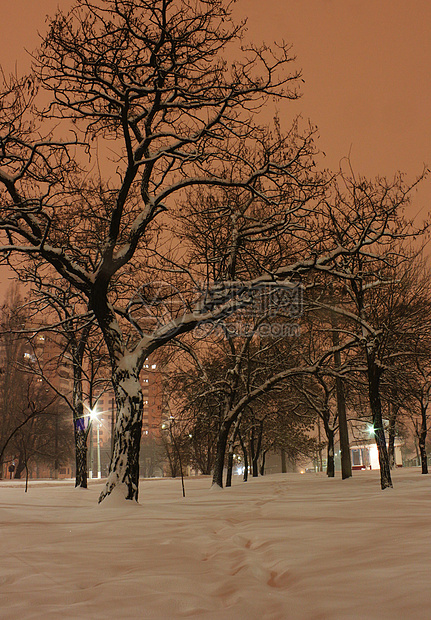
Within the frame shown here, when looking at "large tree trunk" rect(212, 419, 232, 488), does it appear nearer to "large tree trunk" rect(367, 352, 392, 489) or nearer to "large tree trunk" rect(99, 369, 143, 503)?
"large tree trunk" rect(367, 352, 392, 489)

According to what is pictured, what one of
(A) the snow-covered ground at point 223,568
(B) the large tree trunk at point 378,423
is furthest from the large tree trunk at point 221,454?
(A) the snow-covered ground at point 223,568

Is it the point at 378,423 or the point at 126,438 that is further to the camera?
the point at 378,423

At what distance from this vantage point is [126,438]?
9562mm

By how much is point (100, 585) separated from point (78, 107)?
893 cm

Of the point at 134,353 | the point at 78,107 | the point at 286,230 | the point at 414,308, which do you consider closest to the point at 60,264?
the point at 134,353

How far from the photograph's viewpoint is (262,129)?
39.5 feet

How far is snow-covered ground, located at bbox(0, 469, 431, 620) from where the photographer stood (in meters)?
2.66

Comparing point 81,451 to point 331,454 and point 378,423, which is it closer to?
point 378,423

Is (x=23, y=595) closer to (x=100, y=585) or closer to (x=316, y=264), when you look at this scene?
(x=100, y=585)

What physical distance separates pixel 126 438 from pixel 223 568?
605 centimetres

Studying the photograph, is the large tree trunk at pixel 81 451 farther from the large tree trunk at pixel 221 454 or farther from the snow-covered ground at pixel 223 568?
the snow-covered ground at pixel 223 568

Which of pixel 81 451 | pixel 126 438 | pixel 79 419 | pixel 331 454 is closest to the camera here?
pixel 126 438

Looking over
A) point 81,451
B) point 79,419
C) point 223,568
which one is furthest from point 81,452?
point 223,568

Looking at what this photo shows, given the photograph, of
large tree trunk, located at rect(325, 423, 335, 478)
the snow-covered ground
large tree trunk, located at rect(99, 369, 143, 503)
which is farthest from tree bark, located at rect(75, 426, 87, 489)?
the snow-covered ground
